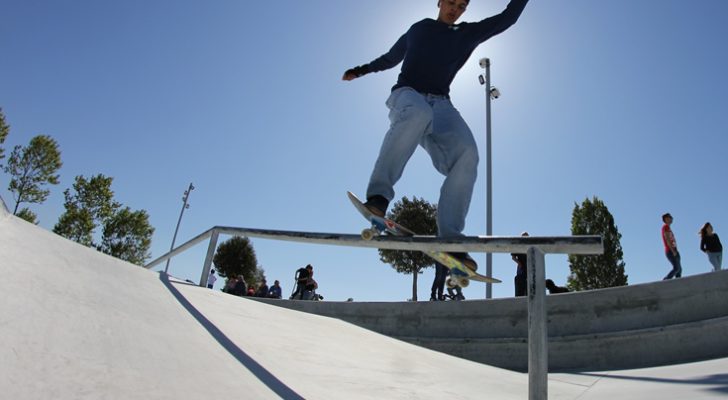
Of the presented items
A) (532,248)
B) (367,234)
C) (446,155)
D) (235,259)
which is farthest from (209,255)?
(235,259)

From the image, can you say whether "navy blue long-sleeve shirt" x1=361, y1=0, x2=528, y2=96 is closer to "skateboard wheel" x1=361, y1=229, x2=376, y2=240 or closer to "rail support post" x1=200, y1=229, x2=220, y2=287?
"skateboard wheel" x1=361, y1=229, x2=376, y2=240

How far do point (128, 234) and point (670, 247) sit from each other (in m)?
33.9

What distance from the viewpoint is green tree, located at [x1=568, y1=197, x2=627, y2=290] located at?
93.5 ft

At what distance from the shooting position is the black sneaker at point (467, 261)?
270cm

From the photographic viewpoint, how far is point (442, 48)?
3033 millimetres

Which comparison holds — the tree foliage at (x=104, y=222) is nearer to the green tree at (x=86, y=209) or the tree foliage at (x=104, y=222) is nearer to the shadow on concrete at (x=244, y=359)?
the green tree at (x=86, y=209)

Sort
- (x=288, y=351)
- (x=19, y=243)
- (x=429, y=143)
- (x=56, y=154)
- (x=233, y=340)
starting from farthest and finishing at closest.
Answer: (x=56, y=154) → (x=429, y=143) → (x=288, y=351) → (x=233, y=340) → (x=19, y=243)

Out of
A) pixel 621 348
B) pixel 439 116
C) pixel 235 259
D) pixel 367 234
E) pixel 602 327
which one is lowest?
pixel 621 348

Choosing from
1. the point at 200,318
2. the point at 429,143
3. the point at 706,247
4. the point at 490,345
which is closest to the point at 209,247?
the point at 200,318

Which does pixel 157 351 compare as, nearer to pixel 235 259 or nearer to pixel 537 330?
pixel 537 330

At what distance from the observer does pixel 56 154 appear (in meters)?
25.0

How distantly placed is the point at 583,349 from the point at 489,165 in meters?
7.60

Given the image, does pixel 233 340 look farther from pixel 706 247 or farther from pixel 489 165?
pixel 489 165

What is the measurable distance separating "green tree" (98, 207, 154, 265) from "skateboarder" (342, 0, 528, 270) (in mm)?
33002
